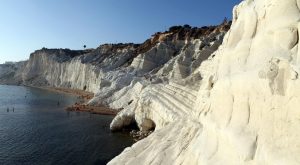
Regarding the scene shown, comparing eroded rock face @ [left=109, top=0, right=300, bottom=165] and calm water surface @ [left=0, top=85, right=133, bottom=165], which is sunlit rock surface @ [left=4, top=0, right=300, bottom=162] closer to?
eroded rock face @ [left=109, top=0, right=300, bottom=165]

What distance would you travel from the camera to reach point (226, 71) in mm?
13227

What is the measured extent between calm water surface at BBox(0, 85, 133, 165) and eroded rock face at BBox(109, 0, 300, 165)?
45.7ft

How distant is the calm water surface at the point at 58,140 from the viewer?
28.8 m

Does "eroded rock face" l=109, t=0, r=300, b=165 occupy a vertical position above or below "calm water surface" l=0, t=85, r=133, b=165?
above

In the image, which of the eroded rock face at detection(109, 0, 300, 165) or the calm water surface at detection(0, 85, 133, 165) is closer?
the eroded rock face at detection(109, 0, 300, 165)

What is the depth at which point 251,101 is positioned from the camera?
10.2 meters

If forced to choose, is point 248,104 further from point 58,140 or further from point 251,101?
point 58,140

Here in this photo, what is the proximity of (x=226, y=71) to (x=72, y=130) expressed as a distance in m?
31.2

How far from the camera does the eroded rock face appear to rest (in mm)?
8445

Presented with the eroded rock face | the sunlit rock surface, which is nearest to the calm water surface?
the sunlit rock surface

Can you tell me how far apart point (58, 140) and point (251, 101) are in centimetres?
2880

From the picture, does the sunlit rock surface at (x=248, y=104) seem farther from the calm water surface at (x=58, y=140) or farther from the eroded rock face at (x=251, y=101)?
the calm water surface at (x=58, y=140)

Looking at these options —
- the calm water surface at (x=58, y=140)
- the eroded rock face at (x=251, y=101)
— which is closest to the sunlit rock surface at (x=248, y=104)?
the eroded rock face at (x=251, y=101)

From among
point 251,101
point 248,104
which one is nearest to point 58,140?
point 248,104
